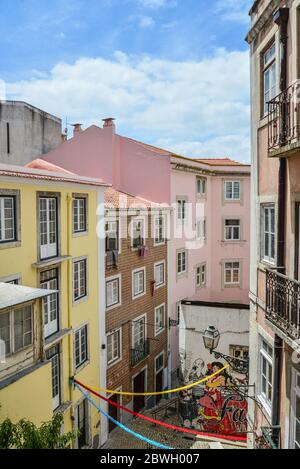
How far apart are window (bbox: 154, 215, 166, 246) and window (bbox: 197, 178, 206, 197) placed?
523cm

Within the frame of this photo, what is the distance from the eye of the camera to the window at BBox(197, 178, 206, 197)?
2766 cm

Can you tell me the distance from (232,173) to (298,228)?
71.9 feet

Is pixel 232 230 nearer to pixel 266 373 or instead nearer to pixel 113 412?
pixel 113 412

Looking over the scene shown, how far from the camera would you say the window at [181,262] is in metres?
25.6

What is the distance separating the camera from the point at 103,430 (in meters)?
18.0

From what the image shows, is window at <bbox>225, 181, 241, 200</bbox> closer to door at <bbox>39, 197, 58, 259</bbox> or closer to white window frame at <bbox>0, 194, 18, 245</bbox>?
door at <bbox>39, 197, 58, 259</bbox>

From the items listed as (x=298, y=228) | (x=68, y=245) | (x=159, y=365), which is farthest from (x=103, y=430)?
(x=298, y=228)

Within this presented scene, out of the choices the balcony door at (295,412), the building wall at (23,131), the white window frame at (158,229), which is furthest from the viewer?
the white window frame at (158,229)

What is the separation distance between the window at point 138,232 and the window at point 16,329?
11779mm

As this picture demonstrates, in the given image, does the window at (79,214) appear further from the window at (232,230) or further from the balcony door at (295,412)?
the window at (232,230)

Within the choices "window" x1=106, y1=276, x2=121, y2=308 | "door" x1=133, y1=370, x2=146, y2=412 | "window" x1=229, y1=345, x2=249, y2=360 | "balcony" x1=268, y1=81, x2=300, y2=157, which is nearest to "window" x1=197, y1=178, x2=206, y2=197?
"window" x1=106, y1=276, x2=121, y2=308

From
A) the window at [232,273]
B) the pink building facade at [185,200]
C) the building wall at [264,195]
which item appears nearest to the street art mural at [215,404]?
the pink building facade at [185,200]

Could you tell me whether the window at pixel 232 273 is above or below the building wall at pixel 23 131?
below
